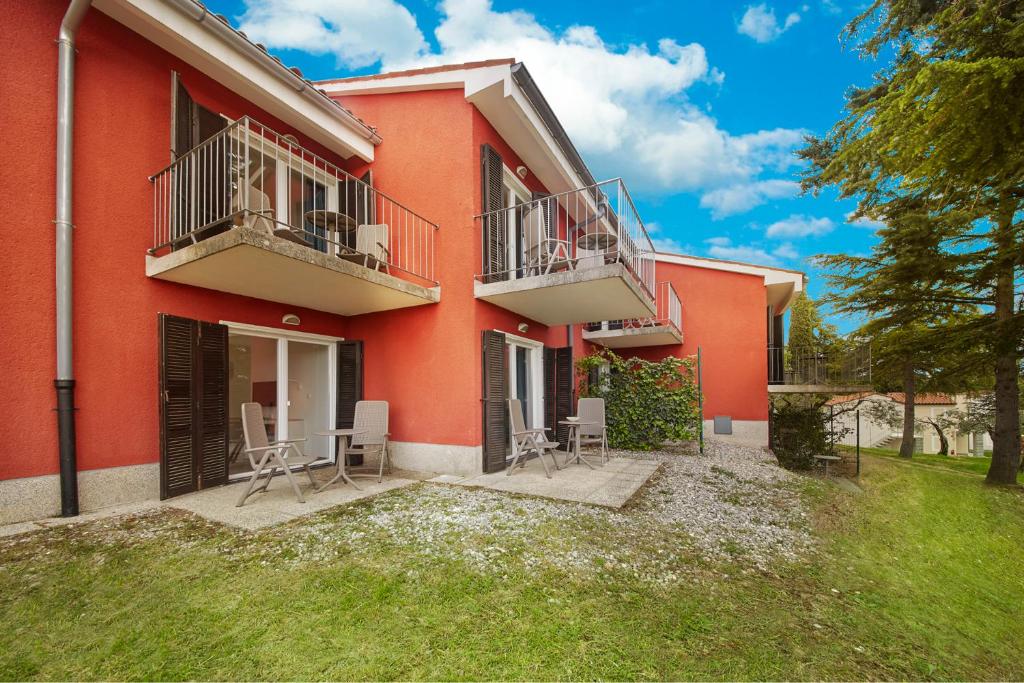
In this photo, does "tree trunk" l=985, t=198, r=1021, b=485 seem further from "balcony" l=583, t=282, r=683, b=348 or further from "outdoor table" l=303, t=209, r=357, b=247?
"outdoor table" l=303, t=209, r=357, b=247

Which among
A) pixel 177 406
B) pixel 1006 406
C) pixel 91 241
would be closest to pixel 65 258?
pixel 91 241

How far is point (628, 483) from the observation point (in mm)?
6027

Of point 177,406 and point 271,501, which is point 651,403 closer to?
point 271,501

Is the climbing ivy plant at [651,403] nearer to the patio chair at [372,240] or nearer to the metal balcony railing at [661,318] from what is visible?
the metal balcony railing at [661,318]

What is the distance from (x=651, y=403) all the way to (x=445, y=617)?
7620 millimetres

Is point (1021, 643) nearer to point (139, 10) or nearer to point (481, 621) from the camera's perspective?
point (481, 621)

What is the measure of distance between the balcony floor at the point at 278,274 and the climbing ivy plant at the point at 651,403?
196 inches

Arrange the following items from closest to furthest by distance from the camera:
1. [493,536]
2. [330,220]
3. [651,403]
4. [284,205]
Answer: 1. [493,536]
2. [330,220]
3. [284,205]
4. [651,403]

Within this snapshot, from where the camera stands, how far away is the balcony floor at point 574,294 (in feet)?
20.1

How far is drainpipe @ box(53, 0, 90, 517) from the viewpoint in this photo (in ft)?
14.2

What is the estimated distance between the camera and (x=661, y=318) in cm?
1301

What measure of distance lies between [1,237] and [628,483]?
24.1ft

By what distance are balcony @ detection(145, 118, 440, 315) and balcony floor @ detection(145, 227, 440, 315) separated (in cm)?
1

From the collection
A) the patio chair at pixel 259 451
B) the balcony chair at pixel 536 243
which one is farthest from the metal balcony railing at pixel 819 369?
the patio chair at pixel 259 451
